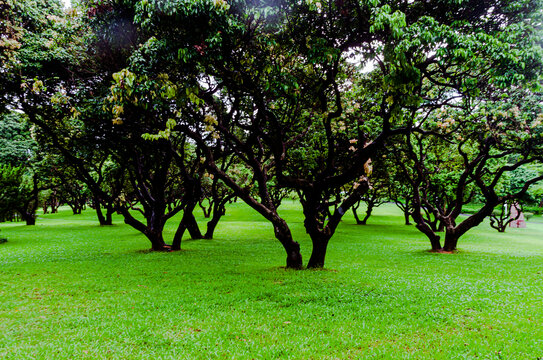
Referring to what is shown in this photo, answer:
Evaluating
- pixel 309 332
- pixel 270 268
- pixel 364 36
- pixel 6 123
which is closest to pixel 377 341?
pixel 309 332

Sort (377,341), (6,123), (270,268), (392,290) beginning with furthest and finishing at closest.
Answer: (6,123) < (270,268) < (392,290) < (377,341)

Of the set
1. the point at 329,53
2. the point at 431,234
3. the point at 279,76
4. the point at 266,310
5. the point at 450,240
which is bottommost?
the point at 266,310

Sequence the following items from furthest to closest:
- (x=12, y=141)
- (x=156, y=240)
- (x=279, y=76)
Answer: (x=12, y=141), (x=156, y=240), (x=279, y=76)

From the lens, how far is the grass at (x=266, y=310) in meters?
5.62

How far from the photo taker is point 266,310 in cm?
756

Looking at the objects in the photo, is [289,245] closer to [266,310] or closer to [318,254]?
[318,254]

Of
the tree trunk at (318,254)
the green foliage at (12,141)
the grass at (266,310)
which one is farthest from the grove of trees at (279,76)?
the green foliage at (12,141)

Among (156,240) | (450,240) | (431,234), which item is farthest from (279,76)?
(450,240)

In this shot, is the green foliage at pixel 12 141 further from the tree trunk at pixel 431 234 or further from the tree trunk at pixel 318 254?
the tree trunk at pixel 431 234

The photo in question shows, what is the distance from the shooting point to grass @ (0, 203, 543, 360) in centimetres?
562

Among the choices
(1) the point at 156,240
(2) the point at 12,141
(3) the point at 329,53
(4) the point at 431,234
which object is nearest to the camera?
(3) the point at 329,53

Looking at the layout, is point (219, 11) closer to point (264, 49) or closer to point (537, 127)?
point (264, 49)

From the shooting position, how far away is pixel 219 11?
7.08m

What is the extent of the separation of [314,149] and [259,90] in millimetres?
7352
